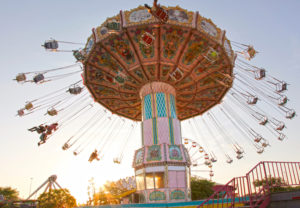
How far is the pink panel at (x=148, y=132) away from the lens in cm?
1858

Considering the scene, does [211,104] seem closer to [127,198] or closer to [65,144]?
[127,198]

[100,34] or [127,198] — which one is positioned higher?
[100,34]

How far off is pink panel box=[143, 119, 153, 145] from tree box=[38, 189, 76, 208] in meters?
10.2

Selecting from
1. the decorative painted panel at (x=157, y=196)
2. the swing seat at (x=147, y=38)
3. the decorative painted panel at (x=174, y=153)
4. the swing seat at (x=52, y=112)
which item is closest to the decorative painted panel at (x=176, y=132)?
the decorative painted panel at (x=174, y=153)

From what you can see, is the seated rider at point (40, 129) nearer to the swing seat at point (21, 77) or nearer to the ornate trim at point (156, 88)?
the swing seat at point (21, 77)

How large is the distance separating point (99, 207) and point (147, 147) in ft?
17.0

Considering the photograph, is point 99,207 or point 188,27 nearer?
point 99,207

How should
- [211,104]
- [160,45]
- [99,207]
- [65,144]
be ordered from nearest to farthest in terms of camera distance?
[99,207], [160,45], [65,144], [211,104]

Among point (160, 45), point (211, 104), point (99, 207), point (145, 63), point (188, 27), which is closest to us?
point (99, 207)

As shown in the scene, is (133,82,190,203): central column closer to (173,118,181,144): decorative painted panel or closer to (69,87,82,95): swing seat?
(173,118,181,144): decorative painted panel

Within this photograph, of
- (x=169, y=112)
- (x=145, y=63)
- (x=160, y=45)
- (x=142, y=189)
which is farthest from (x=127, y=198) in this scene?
(x=160, y=45)

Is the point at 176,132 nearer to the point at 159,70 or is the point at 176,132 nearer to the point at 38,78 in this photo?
the point at 159,70

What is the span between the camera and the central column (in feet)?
54.7

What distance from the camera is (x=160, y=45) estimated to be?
17844mm
